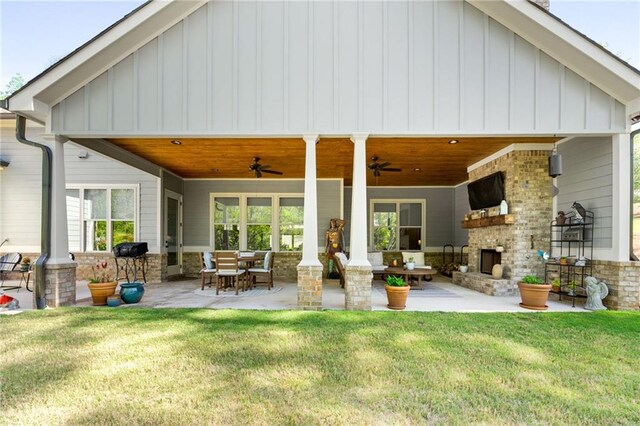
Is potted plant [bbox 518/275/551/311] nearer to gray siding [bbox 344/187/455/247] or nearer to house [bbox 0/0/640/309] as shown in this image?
house [bbox 0/0/640/309]

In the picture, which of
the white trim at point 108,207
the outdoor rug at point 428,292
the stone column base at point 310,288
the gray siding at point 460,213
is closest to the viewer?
the stone column base at point 310,288

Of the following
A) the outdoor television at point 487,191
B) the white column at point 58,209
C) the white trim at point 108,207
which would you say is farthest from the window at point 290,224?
the white column at point 58,209

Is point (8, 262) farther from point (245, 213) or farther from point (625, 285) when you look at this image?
point (625, 285)

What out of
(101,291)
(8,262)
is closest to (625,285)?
(101,291)

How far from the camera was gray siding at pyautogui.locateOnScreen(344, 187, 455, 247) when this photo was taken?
12.2 m

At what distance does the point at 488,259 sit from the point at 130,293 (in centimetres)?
786

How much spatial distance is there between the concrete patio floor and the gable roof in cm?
348

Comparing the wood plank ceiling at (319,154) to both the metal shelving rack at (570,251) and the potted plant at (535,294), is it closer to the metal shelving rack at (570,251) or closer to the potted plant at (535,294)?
the metal shelving rack at (570,251)

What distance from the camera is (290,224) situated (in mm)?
10914

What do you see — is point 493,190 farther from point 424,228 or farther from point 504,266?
point 424,228

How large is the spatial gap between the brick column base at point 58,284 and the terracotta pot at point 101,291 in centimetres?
34

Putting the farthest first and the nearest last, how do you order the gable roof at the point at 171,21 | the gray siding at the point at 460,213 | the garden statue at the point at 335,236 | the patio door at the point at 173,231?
the gray siding at the point at 460,213
the garden statue at the point at 335,236
the patio door at the point at 173,231
the gable roof at the point at 171,21

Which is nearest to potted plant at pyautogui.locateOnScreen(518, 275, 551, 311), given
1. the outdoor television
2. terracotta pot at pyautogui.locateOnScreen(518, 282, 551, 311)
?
terracotta pot at pyautogui.locateOnScreen(518, 282, 551, 311)

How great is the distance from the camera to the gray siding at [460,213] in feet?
37.2
